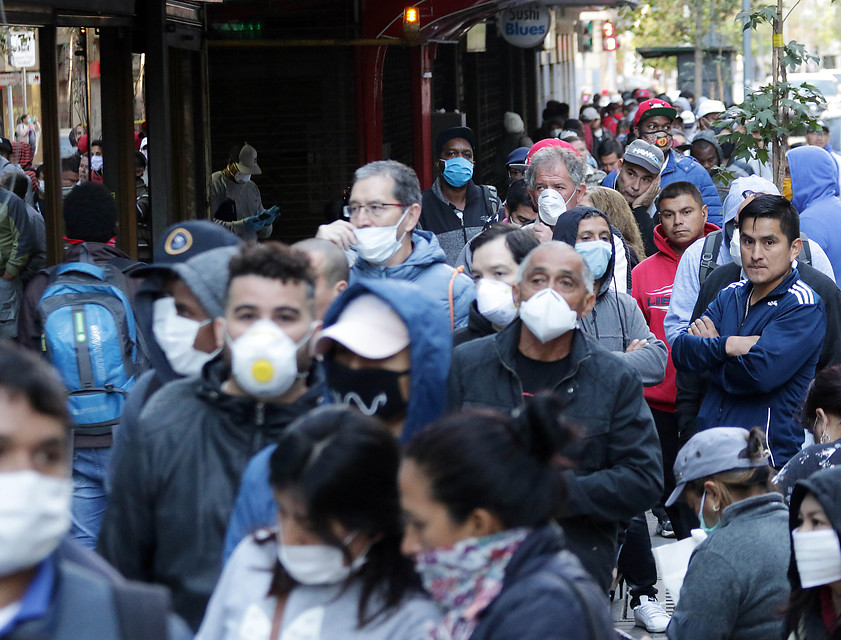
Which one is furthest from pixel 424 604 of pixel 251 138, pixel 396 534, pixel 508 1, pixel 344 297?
pixel 508 1

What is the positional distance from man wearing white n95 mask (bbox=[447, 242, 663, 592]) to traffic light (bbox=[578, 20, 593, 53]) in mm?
31632

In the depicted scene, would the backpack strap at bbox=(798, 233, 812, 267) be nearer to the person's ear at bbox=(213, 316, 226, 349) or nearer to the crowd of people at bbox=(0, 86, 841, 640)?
the crowd of people at bbox=(0, 86, 841, 640)

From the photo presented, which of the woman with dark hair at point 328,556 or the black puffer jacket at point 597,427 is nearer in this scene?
the woman with dark hair at point 328,556

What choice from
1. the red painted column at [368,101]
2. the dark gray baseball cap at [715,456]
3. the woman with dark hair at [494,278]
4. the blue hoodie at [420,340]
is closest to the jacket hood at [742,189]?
the woman with dark hair at [494,278]

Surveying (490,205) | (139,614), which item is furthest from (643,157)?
(139,614)

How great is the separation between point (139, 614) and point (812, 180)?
683 centimetres

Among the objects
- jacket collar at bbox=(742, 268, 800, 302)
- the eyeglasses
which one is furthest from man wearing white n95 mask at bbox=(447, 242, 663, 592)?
jacket collar at bbox=(742, 268, 800, 302)

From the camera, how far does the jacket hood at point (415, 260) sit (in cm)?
520

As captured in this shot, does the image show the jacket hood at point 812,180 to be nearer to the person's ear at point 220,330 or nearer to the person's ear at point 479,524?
the person's ear at point 220,330

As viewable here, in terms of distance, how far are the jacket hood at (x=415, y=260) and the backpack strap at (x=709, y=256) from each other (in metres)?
1.74

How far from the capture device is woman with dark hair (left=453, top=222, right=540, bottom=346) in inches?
189

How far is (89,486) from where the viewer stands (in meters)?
5.82

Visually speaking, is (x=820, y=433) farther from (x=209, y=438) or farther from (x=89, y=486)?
(x=89, y=486)

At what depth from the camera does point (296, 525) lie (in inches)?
98.5
